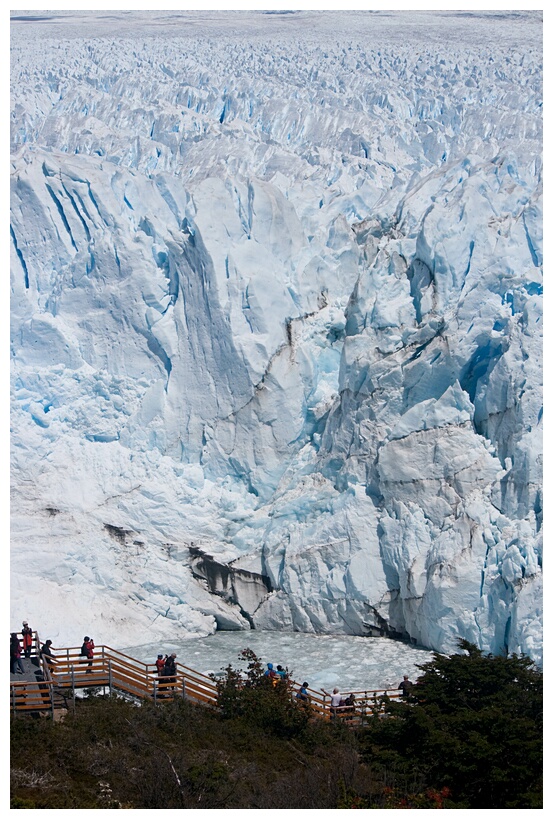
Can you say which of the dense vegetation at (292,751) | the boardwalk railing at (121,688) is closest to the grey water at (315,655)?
the boardwalk railing at (121,688)

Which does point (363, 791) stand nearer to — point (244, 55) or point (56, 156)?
point (56, 156)

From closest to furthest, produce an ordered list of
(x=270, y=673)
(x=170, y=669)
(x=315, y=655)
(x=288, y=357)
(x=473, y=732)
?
(x=473, y=732)
(x=270, y=673)
(x=170, y=669)
(x=315, y=655)
(x=288, y=357)

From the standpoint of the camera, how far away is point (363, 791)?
11438 millimetres

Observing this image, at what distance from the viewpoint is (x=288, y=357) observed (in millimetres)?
18328


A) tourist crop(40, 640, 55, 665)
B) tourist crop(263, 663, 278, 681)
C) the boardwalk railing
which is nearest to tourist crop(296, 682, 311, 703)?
the boardwalk railing

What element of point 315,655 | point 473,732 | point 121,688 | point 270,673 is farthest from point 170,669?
point 473,732

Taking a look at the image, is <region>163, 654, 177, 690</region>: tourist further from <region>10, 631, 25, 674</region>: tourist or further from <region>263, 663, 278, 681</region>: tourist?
<region>10, 631, 25, 674</region>: tourist

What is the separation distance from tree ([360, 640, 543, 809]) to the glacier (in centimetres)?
186

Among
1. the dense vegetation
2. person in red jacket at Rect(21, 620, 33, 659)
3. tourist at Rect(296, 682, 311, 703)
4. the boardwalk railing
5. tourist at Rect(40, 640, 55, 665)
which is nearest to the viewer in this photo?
the dense vegetation

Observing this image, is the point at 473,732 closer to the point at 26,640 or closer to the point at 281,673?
the point at 281,673

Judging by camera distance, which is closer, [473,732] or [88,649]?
[473,732]

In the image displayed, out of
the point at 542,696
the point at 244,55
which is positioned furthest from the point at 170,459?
the point at 244,55

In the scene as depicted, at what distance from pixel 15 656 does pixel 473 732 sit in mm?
5612

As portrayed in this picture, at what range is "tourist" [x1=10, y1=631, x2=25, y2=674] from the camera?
1362 cm
